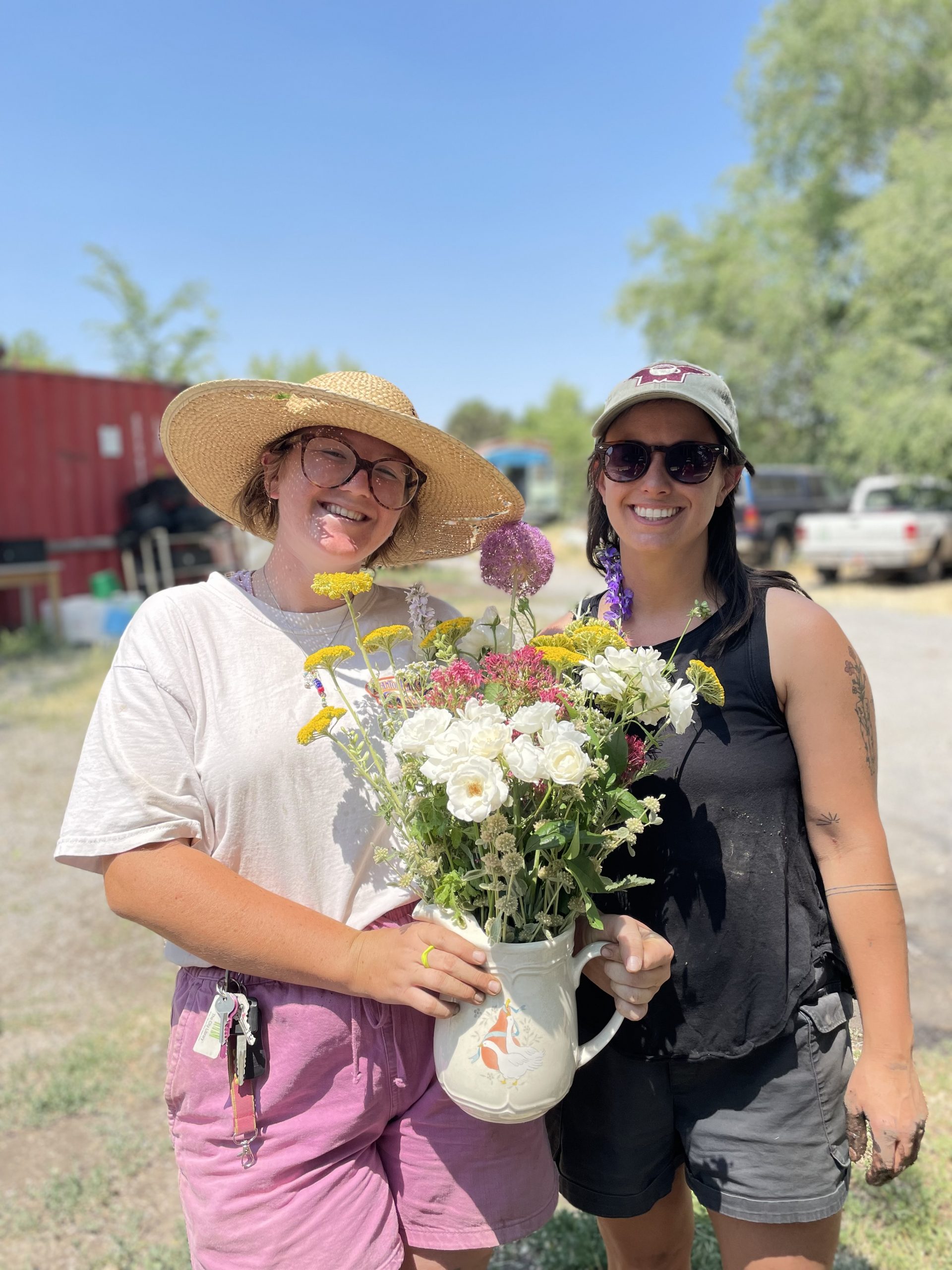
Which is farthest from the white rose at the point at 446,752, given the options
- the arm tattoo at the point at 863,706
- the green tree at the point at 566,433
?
the green tree at the point at 566,433

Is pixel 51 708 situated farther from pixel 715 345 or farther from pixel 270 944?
pixel 715 345

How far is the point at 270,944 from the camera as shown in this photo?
4.85ft

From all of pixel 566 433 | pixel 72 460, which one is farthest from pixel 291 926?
pixel 566 433

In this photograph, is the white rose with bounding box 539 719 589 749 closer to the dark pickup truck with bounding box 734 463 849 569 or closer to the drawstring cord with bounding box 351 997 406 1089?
the drawstring cord with bounding box 351 997 406 1089

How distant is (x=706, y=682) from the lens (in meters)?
1.42

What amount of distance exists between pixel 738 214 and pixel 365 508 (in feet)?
81.0

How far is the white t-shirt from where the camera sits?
1490 mm

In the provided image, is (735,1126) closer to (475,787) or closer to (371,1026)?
(371,1026)

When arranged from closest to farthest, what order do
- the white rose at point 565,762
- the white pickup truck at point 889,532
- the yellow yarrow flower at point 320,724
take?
the white rose at point 565,762, the yellow yarrow flower at point 320,724, the white pickup truck at point 889,532

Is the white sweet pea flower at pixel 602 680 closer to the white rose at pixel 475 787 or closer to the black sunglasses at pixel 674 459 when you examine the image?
the white rose at pixel 475 787

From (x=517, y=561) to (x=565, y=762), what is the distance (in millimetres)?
539

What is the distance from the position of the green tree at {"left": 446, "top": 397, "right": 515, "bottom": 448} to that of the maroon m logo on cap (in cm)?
6554

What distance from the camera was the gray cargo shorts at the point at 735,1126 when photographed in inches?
63.2

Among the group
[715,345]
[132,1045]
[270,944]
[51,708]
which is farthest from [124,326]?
[270,944]
